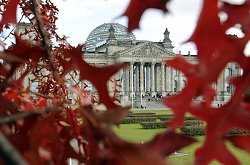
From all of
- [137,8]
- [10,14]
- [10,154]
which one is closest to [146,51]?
[10,14]

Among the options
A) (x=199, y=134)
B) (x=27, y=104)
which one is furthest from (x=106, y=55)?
(x=27, y=104)

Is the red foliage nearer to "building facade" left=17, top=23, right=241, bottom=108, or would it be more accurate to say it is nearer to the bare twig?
the bare twig

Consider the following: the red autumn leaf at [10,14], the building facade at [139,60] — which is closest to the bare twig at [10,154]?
the red autumn leaf at [10,14]

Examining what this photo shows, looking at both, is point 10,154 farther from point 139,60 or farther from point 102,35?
point 102,35

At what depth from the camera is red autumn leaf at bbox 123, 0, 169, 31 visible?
0.52 meters

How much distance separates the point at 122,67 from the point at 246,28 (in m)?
0.19

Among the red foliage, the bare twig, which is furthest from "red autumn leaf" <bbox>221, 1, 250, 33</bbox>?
the bare twig

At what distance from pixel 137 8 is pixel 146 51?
4450cm

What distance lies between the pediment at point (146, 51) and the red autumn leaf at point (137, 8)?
142ft

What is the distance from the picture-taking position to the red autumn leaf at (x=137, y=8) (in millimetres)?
518

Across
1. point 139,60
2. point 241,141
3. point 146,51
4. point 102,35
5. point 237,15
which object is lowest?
point 241,141

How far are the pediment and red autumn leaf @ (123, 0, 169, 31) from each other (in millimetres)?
43176

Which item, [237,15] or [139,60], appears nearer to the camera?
[237,15]

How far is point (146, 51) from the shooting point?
4481cm
